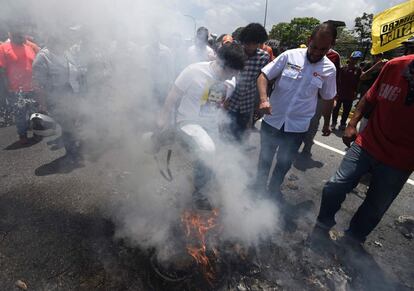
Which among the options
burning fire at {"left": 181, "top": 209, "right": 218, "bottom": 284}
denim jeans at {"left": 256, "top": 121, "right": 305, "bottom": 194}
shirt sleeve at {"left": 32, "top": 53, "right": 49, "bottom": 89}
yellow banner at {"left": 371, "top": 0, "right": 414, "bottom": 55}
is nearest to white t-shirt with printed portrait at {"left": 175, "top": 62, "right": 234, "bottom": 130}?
denim jeans at {"left": 256, "top": 121, "right": 305, "bottom": 194}

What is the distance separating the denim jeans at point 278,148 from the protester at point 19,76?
13.5 feet

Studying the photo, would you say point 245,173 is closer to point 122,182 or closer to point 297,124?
point 297,124

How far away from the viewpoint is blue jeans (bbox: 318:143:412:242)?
250 cm

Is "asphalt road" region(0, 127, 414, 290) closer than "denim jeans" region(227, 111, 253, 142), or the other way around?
"asphalt road" region(0, 127, 414, 290)

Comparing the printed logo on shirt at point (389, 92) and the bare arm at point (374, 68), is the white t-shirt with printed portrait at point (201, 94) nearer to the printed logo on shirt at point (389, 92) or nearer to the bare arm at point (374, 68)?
the printed logo on shirt at point (389, 92)

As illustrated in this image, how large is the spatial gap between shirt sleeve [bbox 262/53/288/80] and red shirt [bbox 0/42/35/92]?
13.9 ft

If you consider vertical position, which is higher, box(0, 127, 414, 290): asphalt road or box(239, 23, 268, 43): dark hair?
box(239, 23, 268, 43): dark hair

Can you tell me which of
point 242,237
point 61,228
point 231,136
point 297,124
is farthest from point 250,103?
point 61,228

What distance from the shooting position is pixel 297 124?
3.08 meters

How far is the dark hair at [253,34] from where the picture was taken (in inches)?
147

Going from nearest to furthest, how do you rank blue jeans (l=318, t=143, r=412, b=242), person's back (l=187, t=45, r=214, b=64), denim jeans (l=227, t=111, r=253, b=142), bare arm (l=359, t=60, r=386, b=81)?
1. blue jeans (l=318, t=143, r=412, b=242)
2. denim jeans (l=227, t=111, r=253, b=142)
3. bare arm (l=359, t=60, r=386, b=81)
4. person's back (l=187, t=45, r=214, b=64)

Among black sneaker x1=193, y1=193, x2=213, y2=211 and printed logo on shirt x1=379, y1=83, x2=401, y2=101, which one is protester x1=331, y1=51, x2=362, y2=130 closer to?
printed logo on shirt x1=379, y1=83, x2=401, y2=101

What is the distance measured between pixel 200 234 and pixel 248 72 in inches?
89.8

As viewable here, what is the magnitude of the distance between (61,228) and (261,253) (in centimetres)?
200
